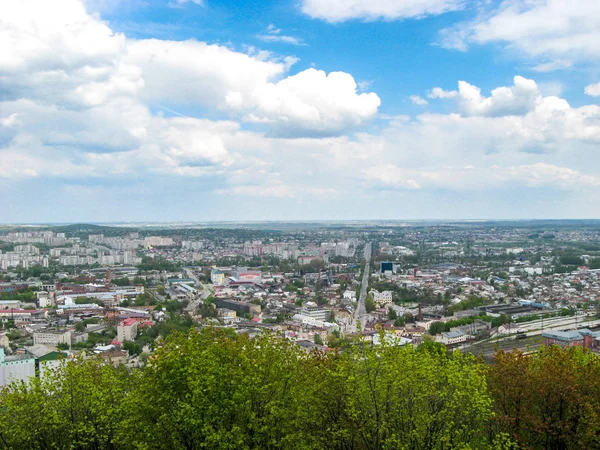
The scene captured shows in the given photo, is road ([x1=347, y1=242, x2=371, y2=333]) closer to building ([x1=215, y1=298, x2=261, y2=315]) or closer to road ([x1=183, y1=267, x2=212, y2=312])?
building ([x1=215, y1=298, x2=261, y2=315])

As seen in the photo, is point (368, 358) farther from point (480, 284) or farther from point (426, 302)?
point (480, 284)

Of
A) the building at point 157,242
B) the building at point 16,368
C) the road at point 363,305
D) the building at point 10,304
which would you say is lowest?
the road at point 363,305

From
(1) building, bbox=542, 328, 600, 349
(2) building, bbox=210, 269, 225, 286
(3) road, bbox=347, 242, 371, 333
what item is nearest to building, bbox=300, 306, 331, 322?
(3) road, bbox=347, 242, 371, 333

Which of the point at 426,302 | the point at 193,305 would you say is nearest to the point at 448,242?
the point at 426,302

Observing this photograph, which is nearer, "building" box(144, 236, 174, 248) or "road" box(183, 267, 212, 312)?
"road" box(183, 267, 212, 312)

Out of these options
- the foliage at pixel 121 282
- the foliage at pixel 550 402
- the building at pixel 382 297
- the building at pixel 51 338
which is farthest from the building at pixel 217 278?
the foliage at pixel 550 402

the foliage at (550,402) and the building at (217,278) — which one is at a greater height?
the foliage at (550,402)

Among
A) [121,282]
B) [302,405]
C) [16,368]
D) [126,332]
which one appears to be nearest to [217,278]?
[121,282]

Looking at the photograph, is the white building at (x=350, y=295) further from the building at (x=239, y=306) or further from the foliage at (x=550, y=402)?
the foliage at (x=550, y=402)
